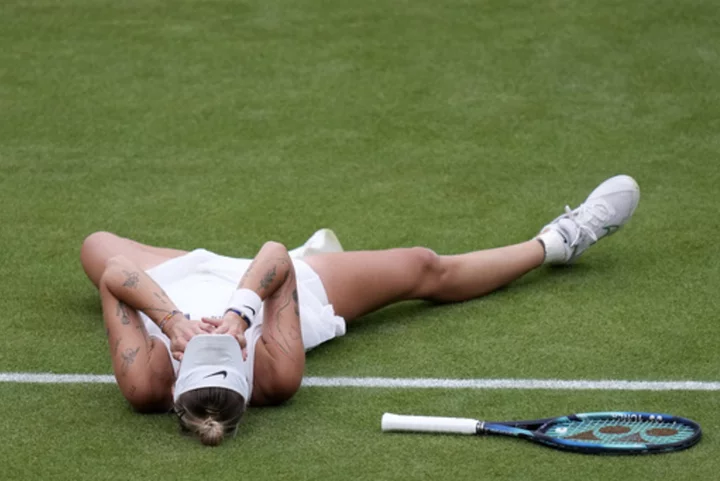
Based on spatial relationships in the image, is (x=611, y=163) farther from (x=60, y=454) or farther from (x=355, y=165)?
(x=60, y=454)

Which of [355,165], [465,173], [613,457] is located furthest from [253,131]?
[613,457]

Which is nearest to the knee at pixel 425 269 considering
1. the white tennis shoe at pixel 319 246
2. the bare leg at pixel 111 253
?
the white tennis shoe at pixel 319 246

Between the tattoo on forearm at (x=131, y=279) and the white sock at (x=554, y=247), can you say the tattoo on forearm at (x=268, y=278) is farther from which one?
the white sock at (x=554, y=247)

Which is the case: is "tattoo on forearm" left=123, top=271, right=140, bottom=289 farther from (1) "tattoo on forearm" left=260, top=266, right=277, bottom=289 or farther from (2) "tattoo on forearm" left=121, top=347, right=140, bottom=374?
(1) "tattoo on forearm" left=260, top=266, right=277, bottom=289

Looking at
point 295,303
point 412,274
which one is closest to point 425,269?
point 412,274

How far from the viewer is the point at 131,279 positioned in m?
6.06

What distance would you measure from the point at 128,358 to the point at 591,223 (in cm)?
281

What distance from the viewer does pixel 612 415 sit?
5605 mm

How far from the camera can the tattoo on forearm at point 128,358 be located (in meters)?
5.87

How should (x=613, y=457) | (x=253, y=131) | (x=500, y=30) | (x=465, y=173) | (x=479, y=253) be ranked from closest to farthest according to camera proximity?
(x=613, y=457), (x=479, y=253), (x=465, y=173), (x=253, y=131), (x=500, y=30)

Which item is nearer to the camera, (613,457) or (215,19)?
(613,457)

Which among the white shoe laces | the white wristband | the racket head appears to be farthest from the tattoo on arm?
the white shoe laces

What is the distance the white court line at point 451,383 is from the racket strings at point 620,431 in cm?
51

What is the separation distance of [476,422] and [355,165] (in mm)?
3850
